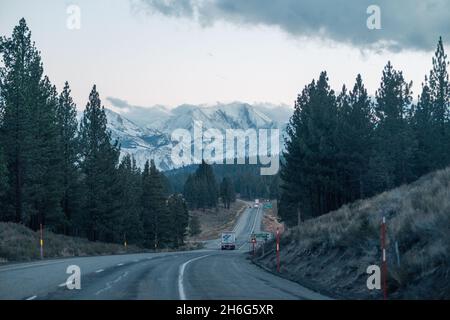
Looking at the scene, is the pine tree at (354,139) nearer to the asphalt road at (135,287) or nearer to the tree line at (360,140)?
the tree line at (360,140)

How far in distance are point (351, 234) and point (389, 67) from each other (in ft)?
171

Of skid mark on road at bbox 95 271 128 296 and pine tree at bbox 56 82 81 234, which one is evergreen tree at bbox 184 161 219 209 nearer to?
pine tree at bbox 56 82 81 234

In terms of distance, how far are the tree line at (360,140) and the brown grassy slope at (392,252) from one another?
29089 millimetres

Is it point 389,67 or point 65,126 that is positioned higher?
point 389,67

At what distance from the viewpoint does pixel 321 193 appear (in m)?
61.9

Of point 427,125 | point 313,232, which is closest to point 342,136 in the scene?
point 427,125

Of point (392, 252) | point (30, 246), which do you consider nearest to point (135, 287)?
point (392, 252)

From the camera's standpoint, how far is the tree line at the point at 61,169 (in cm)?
4525

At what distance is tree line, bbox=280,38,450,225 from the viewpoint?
5478cm

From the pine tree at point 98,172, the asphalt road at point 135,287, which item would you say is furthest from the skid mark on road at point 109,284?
the pine tree at point 98,172

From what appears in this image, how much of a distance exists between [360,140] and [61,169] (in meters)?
30.1

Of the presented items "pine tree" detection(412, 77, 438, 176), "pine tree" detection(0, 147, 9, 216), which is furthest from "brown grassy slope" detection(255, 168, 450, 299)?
"pine tree" detection(412, 77, 438, 176)

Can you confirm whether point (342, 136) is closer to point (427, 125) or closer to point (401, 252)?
point (427, 125)

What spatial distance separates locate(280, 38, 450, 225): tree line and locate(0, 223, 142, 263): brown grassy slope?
22.5 metres
